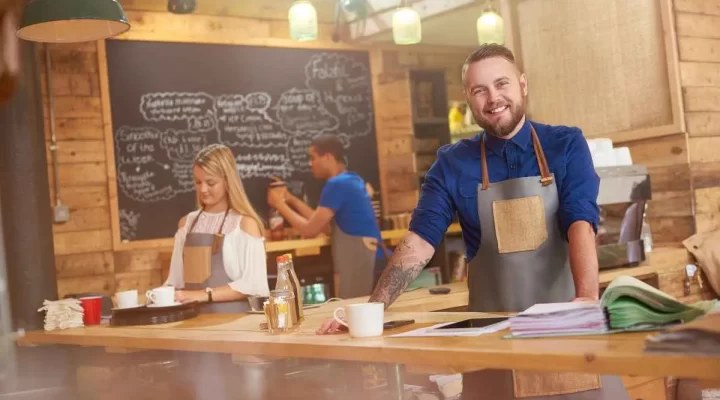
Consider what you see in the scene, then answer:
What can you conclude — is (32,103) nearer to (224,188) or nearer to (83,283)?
(224,188)

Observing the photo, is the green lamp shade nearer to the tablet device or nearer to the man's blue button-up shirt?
the man's blue button-up shirt

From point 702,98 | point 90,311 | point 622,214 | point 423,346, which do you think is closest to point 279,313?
point 423,346

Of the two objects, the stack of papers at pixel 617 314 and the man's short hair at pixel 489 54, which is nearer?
the stack of papers at pixel 617 314

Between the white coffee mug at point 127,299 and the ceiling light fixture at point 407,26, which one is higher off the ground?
the ceiling light fixture at point 407,26

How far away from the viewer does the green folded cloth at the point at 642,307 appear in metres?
2.06

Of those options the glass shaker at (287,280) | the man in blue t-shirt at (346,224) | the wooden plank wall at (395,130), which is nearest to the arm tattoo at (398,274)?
the glass shaker at (287,280)

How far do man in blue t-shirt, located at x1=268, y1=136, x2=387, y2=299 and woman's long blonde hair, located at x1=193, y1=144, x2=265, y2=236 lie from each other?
192 centimetres

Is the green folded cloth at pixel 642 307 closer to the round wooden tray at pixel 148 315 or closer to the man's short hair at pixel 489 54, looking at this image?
the man's short hair at pixel 489 54

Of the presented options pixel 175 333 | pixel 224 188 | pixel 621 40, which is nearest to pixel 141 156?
pixel 224 188

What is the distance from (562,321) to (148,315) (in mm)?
2028

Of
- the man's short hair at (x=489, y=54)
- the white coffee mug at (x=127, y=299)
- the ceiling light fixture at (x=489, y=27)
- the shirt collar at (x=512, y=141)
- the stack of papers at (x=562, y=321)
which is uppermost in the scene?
the ceiling light fixture at (x=489, y=27)

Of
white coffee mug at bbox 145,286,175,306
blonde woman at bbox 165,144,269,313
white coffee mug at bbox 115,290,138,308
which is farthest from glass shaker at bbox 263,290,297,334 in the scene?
blonde woman at bbox 165,144,269,313

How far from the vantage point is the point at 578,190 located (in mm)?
3160

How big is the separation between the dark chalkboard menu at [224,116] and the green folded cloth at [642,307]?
526 cm
